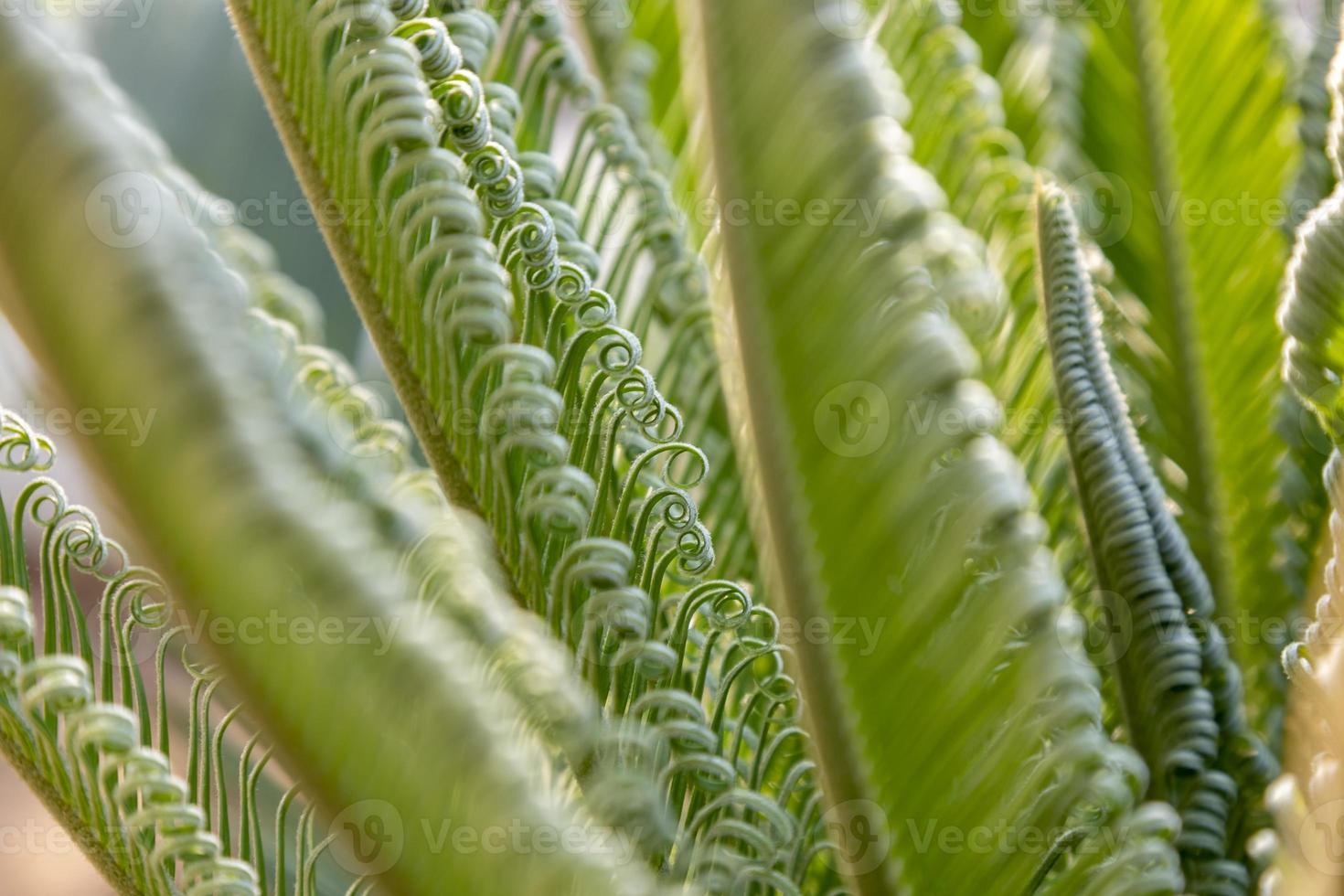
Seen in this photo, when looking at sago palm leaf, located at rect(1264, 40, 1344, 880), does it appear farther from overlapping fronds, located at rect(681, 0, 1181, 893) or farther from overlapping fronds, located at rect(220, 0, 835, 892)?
overlapping fronds, located at rect(220, 0, 835, 892)

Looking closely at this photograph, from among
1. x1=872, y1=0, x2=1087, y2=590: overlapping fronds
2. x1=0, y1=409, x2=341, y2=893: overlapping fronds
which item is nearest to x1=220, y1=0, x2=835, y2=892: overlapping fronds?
x1=0, y1=409, x2=341, y2=893: overlapping fronds

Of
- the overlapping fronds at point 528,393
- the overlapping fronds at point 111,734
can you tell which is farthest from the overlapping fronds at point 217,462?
the overlapping fronds at point 528,393

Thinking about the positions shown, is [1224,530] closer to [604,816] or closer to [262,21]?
[604,816]

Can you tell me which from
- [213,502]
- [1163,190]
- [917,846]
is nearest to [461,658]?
[213,502]

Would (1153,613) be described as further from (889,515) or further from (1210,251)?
(1210,251)

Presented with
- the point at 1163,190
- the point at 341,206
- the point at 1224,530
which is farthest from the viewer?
the point at 1163,190

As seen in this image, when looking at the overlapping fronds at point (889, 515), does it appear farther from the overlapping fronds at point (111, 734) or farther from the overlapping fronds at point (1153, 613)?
the overlapping fronds at point (111, 734)

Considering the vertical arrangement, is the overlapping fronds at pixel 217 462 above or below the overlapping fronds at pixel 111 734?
above
